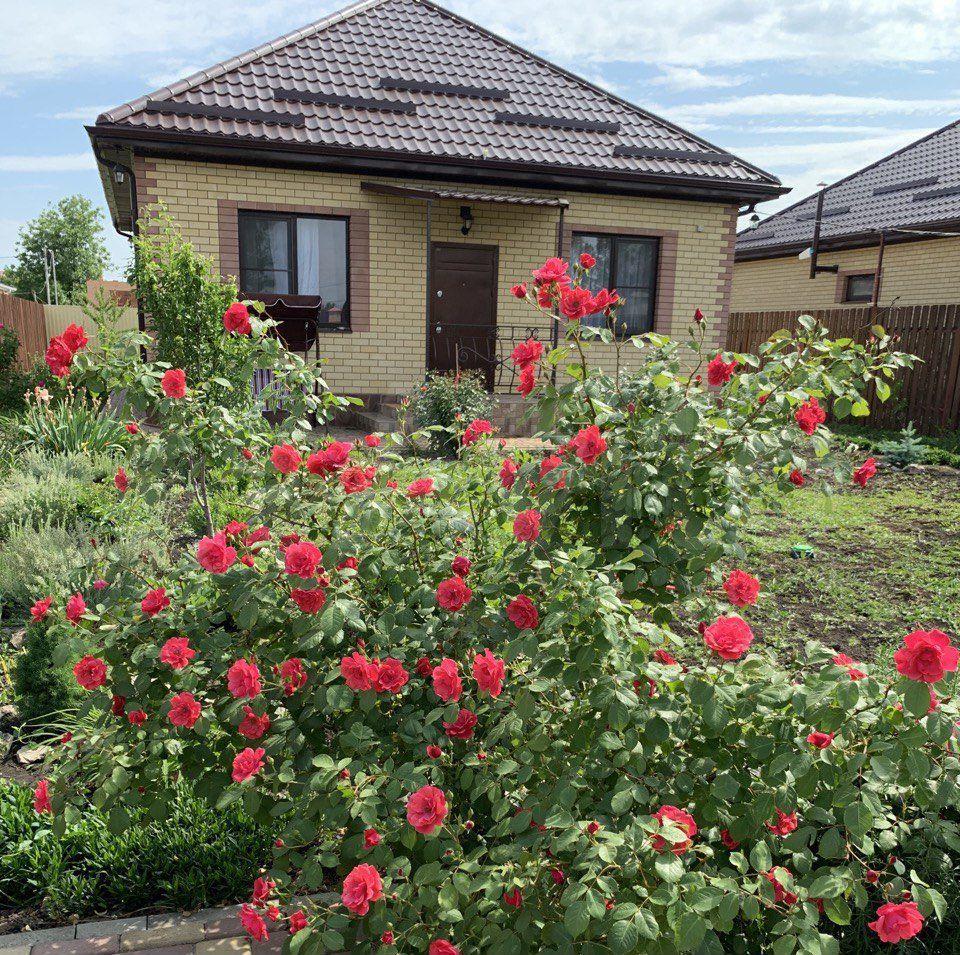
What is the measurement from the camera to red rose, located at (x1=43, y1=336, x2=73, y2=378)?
7.81ft

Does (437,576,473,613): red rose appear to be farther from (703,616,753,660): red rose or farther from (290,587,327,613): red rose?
(703,616,753,660): red rose

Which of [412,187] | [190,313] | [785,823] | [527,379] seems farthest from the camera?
[412,187]

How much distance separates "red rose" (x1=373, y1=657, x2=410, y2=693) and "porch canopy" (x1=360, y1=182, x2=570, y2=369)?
9.17m

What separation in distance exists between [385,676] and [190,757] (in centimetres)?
66

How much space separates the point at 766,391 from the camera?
87.8 inches

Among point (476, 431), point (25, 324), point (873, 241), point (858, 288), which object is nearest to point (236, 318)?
point (476, 431)

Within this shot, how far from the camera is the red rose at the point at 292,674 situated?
81.5 inches

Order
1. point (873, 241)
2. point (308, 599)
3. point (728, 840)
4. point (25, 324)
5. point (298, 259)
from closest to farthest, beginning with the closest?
point (728, 840) < point (308, 599) < point (298, 259) < point (25, 324) < point (873, 241)

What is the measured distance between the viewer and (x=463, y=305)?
11.9 meters

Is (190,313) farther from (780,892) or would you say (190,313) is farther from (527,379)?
(780,892)

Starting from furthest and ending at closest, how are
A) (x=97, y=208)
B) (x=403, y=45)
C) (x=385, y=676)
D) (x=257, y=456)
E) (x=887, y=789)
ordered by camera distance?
(x=97, y=208) → (x=403, y=45) → (x=257, y=456) → (x=385, y=676) → (x=887, y=789)

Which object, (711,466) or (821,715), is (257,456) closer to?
(711,466)

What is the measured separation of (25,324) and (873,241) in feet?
54.8

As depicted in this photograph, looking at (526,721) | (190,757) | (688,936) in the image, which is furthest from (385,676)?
(688,936)
